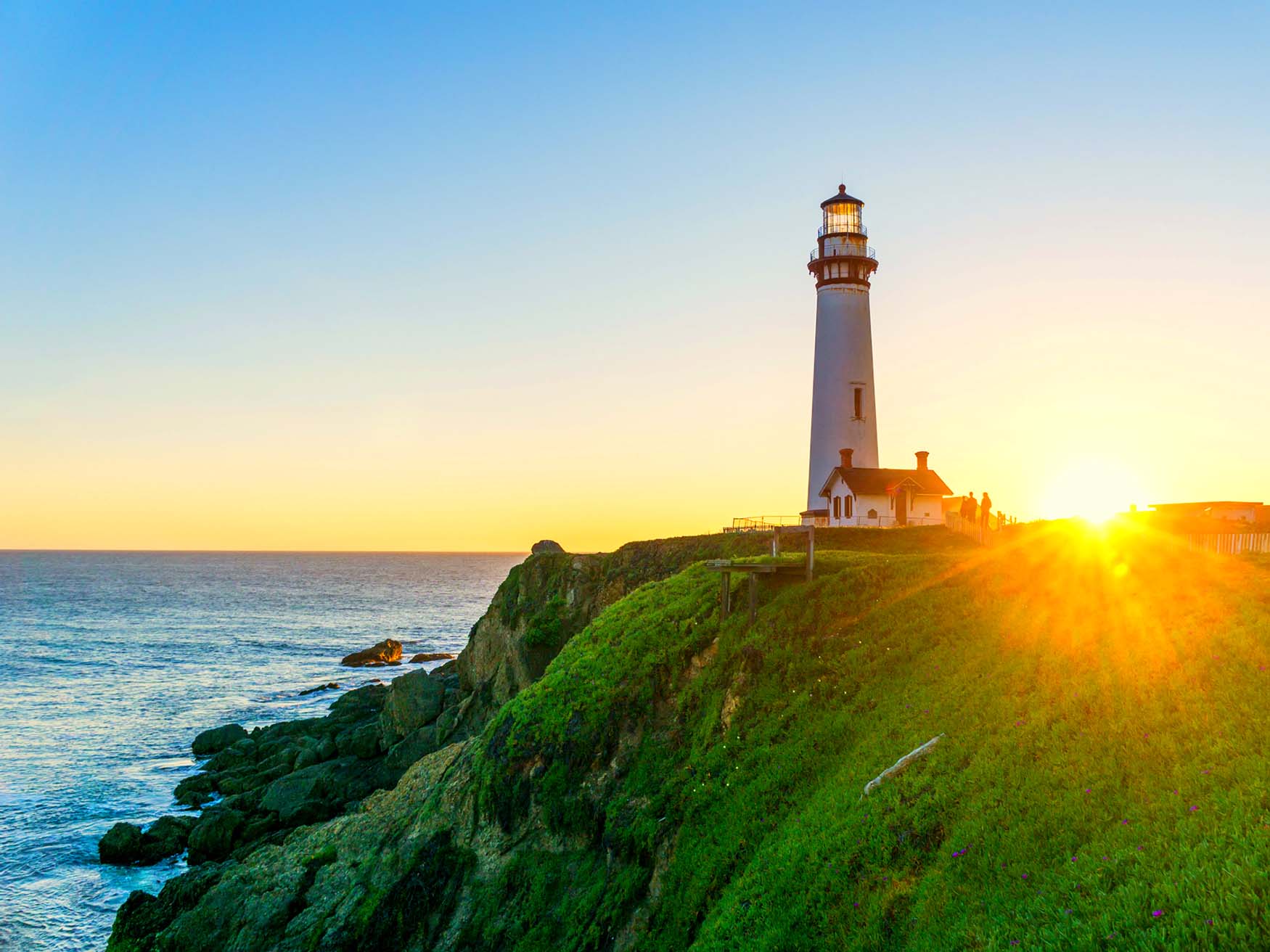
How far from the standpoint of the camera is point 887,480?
43.5 metres

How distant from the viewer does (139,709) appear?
51781 mm

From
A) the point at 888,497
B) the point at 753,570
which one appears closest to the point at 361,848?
the point at 753,570

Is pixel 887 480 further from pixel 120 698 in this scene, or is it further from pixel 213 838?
pixel 120 698

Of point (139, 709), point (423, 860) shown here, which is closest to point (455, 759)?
point (423, 860)

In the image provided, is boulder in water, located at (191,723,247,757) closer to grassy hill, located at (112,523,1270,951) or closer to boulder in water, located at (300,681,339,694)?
boulder in water, located at (300,681,339,694)

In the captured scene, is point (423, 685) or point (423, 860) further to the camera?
point (423, 685)

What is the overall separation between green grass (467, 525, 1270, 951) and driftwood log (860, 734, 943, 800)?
177mm

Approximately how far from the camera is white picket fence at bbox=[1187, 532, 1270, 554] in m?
22.4

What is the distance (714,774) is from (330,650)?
72585mm

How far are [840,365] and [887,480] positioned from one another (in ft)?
23.7

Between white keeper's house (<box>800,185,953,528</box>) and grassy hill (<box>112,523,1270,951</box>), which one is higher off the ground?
white keeper's house (<box>800,185,953,528</box>)

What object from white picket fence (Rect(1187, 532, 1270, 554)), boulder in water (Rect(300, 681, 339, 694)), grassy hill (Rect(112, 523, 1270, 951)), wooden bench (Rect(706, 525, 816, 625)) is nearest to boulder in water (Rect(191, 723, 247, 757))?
boulder in water (Rect(300, 681, 339, 694))

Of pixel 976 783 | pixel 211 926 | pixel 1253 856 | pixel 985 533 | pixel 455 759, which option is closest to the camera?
pixel 1253 856

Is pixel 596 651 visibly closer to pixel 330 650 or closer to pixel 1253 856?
pixel 1253 856
